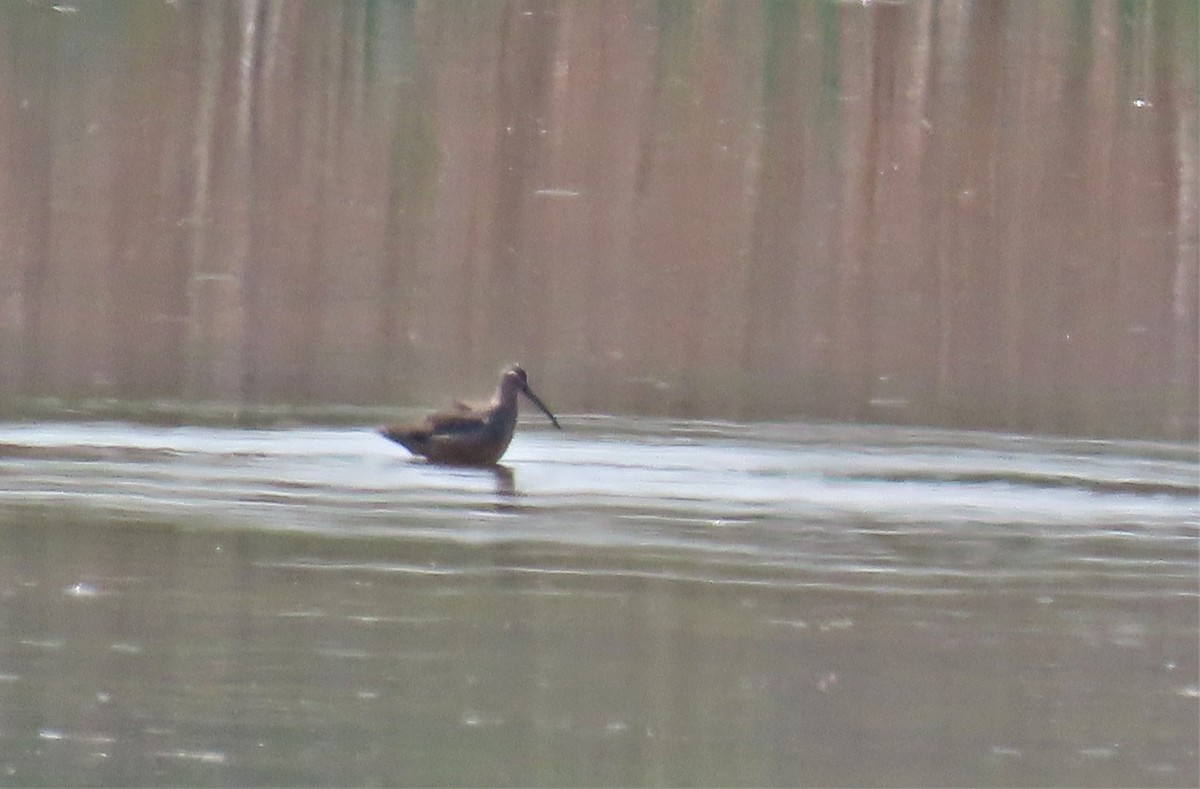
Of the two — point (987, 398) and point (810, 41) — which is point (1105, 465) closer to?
point (987, 398)

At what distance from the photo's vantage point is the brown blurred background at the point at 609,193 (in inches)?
576

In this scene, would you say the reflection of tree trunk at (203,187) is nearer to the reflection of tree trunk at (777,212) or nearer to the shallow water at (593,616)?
the shallow water at (593,616)

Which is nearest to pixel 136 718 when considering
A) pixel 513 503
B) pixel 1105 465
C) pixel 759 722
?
pixel 759 722

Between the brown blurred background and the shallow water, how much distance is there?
10.00 ft

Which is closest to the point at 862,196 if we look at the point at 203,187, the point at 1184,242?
the point at 1184,242

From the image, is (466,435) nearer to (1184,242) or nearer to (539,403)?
(539,403)

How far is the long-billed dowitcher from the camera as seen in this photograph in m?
11.3

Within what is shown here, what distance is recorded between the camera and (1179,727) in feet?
20.1

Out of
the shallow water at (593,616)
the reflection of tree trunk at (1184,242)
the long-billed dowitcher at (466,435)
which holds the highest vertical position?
the reflection of tree trunk at (1184,242)

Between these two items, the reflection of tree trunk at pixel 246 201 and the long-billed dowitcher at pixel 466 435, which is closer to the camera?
the long-billed dowitcher at pixel 466 435

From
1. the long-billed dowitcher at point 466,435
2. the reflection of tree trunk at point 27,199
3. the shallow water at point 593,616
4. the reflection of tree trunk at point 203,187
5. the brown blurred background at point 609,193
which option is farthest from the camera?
the reflection of tree trunk at point 203,187

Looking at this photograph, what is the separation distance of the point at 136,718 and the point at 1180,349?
9.93m

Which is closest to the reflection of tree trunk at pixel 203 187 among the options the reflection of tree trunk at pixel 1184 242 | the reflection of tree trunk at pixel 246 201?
the reflection of tree trunk at pixel 246 201

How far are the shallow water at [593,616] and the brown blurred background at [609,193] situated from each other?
120 inches
